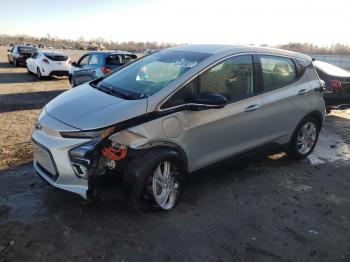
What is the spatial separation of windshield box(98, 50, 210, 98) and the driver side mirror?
366mm

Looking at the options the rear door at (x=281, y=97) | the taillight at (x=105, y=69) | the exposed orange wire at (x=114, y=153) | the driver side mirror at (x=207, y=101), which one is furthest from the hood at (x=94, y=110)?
the taillight at (x=105, y=69)

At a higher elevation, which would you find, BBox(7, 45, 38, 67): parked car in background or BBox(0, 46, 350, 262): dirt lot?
BBox(7, 45, 38, 67): parked car in background

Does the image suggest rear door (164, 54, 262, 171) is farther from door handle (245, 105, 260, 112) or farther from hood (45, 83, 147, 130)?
hood (45, 83, 147, 130)

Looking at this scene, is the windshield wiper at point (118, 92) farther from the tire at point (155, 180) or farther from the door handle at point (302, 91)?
the door handle at point (302, 91)

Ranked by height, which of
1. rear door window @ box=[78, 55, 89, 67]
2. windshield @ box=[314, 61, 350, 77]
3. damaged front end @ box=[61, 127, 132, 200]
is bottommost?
damaged front end @ box=[61, 127, 132, 200]

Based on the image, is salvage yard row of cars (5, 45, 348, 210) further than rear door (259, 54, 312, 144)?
No

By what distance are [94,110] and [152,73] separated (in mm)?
1063

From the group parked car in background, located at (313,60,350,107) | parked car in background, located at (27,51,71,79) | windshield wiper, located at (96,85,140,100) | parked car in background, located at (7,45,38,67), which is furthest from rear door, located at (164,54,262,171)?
parked car in background, located at (7,45,38,67)

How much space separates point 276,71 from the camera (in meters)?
5.34

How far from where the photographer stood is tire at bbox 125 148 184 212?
3760 millimetres

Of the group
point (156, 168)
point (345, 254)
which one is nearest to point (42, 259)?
point (156, 168)

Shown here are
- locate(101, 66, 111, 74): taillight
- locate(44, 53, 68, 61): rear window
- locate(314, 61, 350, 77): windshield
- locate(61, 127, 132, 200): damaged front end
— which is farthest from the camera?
locate(44, 53, 68, 61): rear window

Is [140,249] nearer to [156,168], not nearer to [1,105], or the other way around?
[156,168]

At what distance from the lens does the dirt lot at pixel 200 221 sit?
3.50 meters
